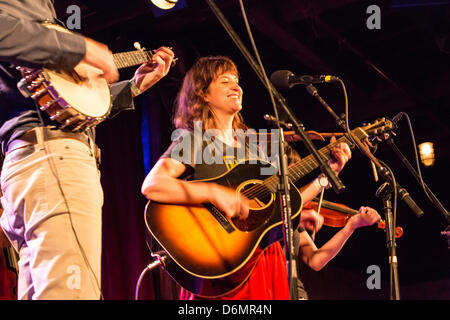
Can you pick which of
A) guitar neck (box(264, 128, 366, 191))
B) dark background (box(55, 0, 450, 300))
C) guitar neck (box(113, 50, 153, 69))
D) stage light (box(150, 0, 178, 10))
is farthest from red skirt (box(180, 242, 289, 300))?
dark background (box(55, 0, 450, 300))

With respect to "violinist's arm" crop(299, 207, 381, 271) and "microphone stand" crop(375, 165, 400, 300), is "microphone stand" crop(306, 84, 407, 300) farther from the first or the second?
"violinist's arm" crop(299, 207, 381, 271)

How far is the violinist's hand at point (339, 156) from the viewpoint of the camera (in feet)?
10.9

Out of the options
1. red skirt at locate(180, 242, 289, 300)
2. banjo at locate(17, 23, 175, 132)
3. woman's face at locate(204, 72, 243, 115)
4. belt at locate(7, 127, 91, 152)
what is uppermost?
woman's face at locate(204, 72, 243, 115)

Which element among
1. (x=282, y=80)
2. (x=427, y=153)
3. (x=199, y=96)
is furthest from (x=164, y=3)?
(x=427, y=153)

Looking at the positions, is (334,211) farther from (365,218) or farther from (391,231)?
(391,231)

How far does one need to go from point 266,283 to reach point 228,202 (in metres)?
0.52

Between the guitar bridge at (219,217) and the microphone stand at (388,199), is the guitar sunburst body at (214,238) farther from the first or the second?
the microphone stand at (388,199)

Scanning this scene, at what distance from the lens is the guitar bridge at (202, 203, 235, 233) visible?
2844 mm

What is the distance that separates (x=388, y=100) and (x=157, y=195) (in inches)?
202

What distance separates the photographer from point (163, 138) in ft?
17.1

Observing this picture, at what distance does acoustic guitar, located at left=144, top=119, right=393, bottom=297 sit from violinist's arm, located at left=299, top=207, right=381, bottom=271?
2.22 ft

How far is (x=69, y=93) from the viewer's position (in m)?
1.82
